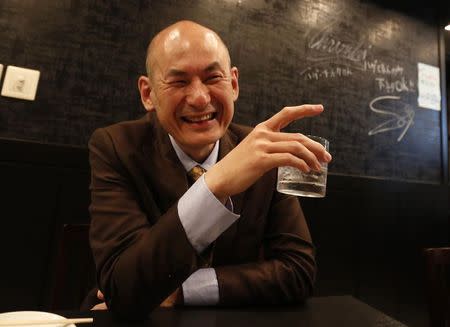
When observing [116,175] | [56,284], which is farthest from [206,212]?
[56,284]

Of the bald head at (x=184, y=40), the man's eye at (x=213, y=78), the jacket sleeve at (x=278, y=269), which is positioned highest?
the bald head at (x=184, y=40)

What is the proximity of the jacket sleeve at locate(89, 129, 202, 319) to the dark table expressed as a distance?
43mm

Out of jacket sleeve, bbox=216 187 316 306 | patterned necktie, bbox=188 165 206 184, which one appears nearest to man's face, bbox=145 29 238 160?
patterned necktie, bbox=188 165 206 184

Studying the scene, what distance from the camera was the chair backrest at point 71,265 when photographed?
1108 millimetres

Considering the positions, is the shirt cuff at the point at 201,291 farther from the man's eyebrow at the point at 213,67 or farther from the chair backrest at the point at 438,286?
the chair backrest at the point at 438,286

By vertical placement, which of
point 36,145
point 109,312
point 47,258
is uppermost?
point 36,145

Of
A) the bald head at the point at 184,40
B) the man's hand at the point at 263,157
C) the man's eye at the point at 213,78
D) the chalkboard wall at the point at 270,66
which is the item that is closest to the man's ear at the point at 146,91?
the bald head at the point at 184,40

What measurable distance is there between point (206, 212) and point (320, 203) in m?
1.69

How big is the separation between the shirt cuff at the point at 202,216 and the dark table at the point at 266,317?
0.16m

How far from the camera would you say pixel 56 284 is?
110 centimetres

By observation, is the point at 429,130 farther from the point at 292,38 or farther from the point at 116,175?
the point at 116,175
